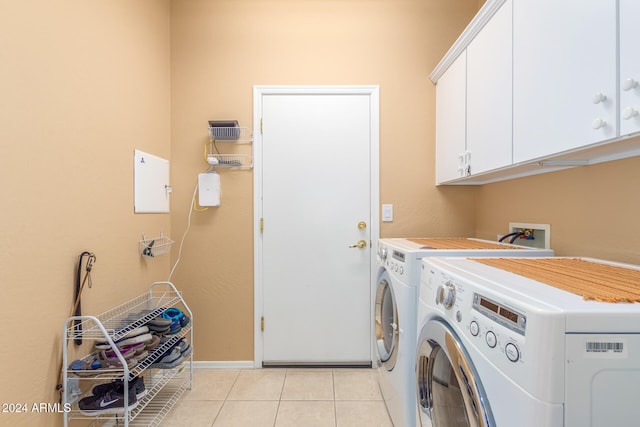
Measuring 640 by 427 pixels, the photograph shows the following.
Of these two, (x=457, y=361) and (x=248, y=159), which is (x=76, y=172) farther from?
(x=457, y=361)

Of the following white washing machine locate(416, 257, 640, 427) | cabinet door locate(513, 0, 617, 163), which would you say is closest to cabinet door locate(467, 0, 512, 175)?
Result: cabinet door locate(513, 0, 617, 163)

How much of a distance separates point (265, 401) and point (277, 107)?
→ 196cm

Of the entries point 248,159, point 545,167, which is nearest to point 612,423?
point 545,167

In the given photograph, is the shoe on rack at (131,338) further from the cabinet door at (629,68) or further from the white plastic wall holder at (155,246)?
the cabinet door at (629,68)

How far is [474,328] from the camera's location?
28.2 inches

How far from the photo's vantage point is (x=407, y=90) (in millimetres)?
2164

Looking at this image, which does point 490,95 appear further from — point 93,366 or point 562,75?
point 93,366

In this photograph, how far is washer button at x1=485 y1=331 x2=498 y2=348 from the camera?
0.64 m

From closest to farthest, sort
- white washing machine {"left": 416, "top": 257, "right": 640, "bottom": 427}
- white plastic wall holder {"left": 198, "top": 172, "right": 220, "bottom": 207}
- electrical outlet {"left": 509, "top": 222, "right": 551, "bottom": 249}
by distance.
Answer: white washing machine {"left": 416, "top": 257, "right": 640, "bottom": 427} → electrical outlet {"left": 509, "top": 222, "right": 551, "bottom": 249} → white plastic wall holder {"left": 198, "top": 172, "right": 220, "bottom": 207}

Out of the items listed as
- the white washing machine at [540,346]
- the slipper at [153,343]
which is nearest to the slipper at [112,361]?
the slipper at [153,343]

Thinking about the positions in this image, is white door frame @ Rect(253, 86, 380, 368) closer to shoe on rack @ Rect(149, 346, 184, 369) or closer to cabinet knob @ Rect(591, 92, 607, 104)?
shoe on rack @ Rect(149, 346, 184, 369)

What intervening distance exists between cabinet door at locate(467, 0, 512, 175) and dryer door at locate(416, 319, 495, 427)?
2.88 feet

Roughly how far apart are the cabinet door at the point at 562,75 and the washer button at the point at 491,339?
698mm

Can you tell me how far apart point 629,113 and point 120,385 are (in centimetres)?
213
